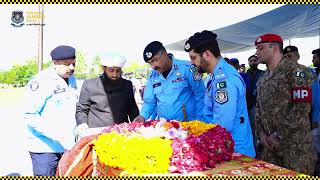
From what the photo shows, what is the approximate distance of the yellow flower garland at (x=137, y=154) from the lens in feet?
6.65

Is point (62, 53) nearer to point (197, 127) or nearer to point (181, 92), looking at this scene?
point (181, 92)

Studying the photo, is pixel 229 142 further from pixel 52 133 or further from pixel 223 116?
pixel 52 133

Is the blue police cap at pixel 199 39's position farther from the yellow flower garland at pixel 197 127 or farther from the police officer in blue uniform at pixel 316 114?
the police officer in blue uniform at pixel 316 114

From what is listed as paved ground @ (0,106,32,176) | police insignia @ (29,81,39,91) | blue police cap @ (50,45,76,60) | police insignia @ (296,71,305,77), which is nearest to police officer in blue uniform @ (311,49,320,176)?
police insignia @ (296,71,305,77)

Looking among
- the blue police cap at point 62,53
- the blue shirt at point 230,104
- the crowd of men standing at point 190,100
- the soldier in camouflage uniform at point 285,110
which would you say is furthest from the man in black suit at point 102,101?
the soldier in camouflage uniform at point 285,110

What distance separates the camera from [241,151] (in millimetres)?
2779

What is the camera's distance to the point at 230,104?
8.58 ft

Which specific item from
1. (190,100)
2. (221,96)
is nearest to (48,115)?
(190,100)

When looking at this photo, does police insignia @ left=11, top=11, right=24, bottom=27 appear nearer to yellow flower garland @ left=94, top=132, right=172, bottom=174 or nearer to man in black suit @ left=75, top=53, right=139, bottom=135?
man in black suit @ left=75, top=53, right=139, bottom=135

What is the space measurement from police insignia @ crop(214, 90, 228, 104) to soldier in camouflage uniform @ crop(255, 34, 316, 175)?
2.64 feet

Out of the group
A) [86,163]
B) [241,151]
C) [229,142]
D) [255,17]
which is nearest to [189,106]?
[241,151]

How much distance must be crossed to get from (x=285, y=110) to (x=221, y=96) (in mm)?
846

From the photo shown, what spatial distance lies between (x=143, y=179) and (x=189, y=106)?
1.75m

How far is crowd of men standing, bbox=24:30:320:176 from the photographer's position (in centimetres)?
279
